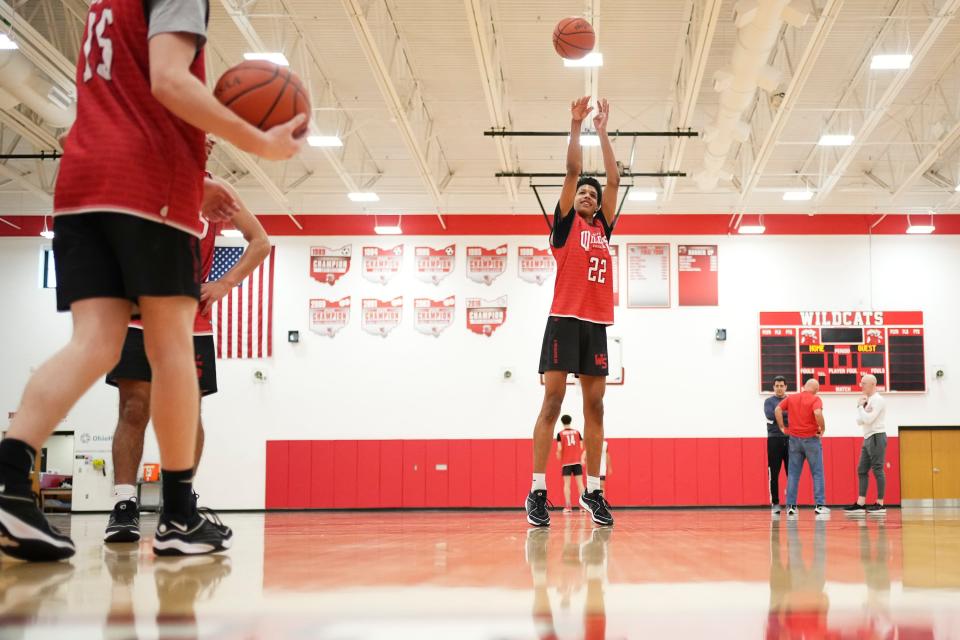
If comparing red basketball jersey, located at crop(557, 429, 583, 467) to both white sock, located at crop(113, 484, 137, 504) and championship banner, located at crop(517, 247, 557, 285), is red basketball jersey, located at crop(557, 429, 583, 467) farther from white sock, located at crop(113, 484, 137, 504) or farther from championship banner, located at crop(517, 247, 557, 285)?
white sock, located at crop(113, 484, 137, 504)

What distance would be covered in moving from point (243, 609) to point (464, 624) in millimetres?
358

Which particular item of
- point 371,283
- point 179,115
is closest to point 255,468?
point 371,283

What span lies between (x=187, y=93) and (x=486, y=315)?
13.7m

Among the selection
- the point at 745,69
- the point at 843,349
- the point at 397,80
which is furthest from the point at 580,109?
the point at 843,349

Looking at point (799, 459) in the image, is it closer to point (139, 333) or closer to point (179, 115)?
point (139, 333)

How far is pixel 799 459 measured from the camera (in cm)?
1084

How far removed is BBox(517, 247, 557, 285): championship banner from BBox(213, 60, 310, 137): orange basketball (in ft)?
44.2

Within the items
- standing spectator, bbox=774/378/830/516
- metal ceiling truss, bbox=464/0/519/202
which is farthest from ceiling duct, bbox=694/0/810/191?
standing spectator, bbox=774/378/830/516

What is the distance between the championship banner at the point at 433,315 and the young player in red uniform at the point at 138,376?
1191 centimetres

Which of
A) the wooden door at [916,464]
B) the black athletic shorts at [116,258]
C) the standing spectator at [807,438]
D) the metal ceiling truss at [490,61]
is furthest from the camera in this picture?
the wooden door at [916,464]

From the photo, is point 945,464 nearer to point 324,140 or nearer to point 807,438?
point 807,438

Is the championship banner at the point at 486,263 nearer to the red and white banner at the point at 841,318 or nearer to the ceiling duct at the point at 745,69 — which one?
the ceiling duct at the point at 745,69

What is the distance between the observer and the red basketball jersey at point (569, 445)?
12211 mm

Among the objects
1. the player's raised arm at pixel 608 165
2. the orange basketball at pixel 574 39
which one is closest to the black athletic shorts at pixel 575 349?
the player's raised arm at pixel 608 165
